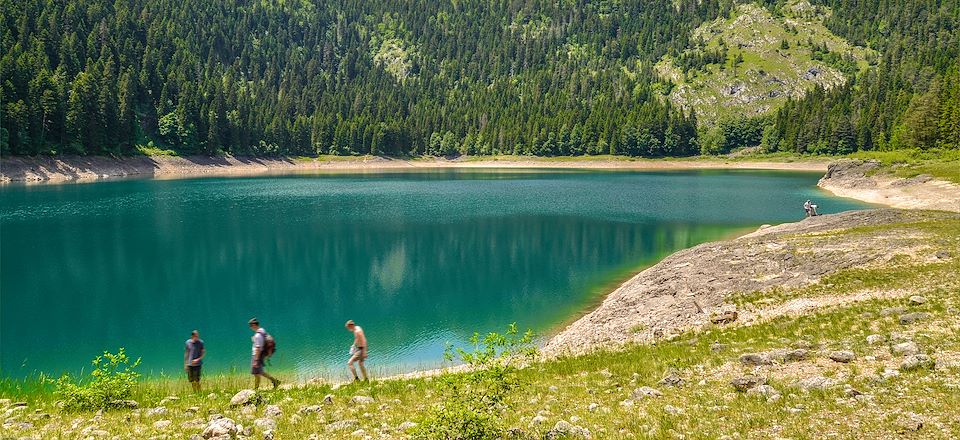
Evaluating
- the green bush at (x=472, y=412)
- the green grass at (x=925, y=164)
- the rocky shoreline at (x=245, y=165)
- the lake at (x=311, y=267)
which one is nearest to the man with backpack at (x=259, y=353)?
the lake at (x=311, y=267)

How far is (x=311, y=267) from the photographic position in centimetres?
3781

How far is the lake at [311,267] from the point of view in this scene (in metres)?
23.6

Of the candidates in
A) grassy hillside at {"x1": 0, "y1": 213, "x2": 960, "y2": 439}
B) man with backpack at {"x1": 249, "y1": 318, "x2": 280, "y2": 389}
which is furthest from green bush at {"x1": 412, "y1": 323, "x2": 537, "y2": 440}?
man with backpack at {"x1": 249, "y1": 318, "x2": 280, "y2": 389}

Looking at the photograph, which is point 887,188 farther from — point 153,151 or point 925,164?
point 153,151

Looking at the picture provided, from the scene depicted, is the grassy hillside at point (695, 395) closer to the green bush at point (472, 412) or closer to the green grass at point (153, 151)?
the green bush at point (472, 412)

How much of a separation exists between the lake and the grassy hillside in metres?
7.51

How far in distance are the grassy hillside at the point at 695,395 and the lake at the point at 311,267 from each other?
24.6 ft

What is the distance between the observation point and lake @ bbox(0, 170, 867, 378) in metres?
23.6

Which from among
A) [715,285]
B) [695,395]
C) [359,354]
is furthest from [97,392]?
[715,285]

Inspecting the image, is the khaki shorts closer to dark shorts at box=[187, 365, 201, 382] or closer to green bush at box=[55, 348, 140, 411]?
dark shorts at box=[187, 365, 201, 382]

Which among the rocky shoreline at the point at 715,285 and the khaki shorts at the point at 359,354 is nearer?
the khaki shorts at the point at 359,354

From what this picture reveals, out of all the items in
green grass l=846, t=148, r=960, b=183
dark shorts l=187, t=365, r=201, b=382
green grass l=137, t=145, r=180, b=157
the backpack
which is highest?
green grass l=137, t=145, r=180, b=157

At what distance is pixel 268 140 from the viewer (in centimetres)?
16675

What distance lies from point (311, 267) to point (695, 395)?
1223 inches
